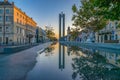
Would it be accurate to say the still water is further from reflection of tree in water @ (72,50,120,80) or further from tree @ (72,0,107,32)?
tree @ (72,0,107,32)

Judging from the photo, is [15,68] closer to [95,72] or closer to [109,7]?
[95,72]

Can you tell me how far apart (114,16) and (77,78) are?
5855 mm

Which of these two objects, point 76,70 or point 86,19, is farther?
point 86,19

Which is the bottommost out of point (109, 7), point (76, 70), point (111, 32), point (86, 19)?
point (76, 70)

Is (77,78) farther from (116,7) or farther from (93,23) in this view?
(93,23)

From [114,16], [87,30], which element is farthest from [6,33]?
[114,16]

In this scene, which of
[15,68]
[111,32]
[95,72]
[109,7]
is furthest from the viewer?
[111,32]

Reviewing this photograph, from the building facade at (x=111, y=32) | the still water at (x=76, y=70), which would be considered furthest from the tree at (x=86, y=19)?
the still water at (x=76, y=70)

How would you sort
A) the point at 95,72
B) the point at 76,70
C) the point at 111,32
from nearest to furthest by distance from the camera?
the point at 95,72, the point at 76,70, the point at 111,32

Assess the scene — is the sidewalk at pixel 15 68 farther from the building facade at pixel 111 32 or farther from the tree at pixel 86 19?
the tree at pixel 86 19

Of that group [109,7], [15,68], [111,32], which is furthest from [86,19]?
[15,68]

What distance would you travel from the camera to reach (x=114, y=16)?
11.0 meters

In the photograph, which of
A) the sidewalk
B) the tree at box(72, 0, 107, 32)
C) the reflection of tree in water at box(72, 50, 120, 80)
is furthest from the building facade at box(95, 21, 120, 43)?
the sidewalk

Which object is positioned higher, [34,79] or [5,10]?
[5,10]
